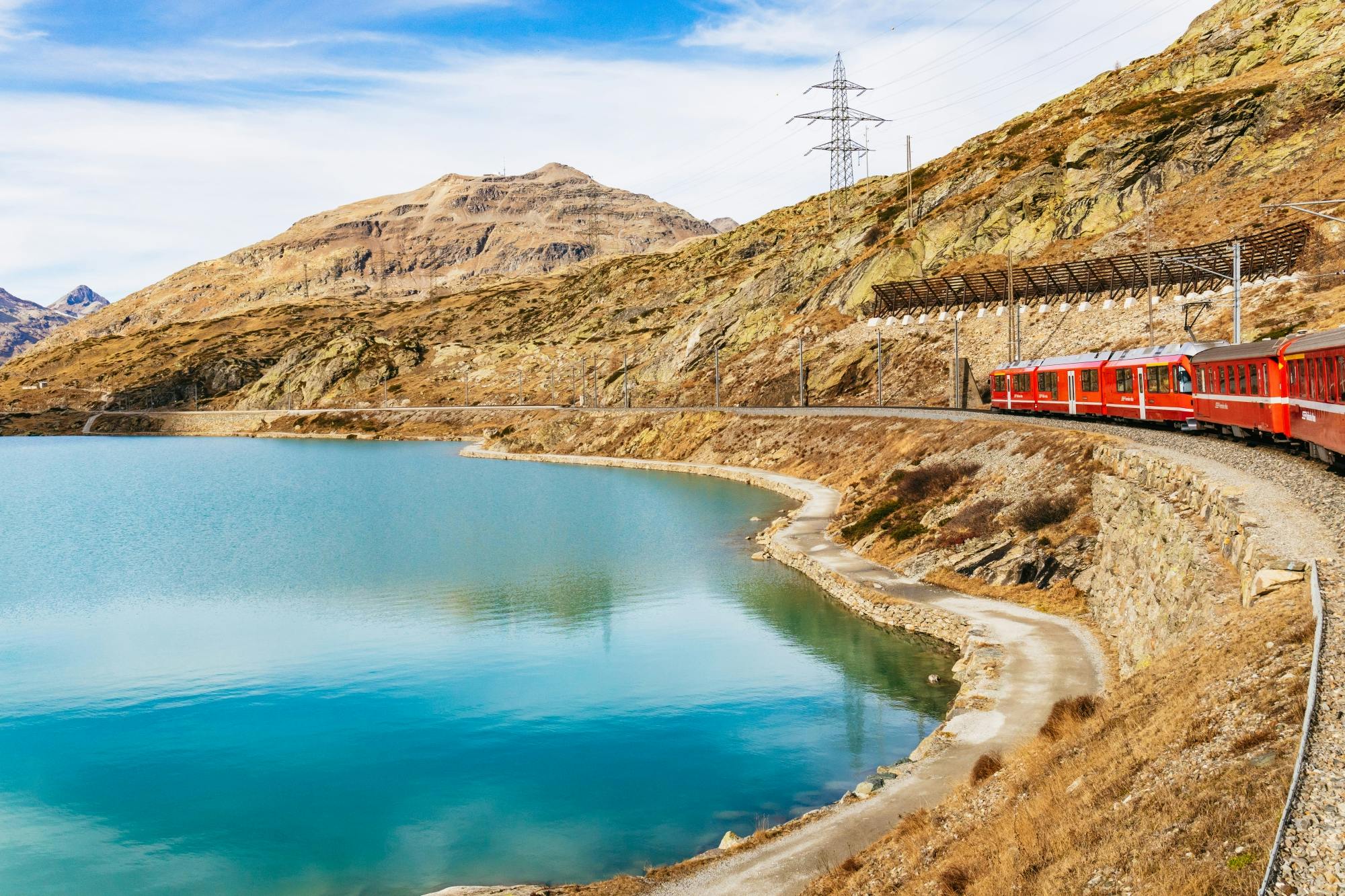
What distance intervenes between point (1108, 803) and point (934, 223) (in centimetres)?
12731

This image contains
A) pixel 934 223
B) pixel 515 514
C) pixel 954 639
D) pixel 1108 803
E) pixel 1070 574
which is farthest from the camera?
pixel 934 223

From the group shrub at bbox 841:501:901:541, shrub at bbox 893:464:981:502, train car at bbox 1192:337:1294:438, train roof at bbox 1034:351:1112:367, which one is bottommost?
shrub at bbox 841:501:901:541

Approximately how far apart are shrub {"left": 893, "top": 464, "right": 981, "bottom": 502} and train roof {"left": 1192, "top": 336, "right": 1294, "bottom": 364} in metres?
13.3

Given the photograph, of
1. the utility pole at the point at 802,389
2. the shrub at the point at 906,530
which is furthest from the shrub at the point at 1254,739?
the utility pole at the point at 802,389

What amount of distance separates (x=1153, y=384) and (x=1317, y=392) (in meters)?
22.9

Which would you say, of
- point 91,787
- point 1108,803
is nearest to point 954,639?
point 1108,803

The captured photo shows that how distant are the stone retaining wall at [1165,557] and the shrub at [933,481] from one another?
12261 mm

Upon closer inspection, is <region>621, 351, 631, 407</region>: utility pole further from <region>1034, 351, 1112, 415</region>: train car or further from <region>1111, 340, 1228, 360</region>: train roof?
<region>1111, 340, 1228, 360</region>: train roof

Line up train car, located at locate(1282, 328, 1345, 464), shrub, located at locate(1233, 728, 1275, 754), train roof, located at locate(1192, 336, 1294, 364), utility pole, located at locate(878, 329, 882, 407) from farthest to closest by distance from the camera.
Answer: utility pole, located at locate(878, 329, 882, 407) < train roof, located at locate(1192, 336, 1294, 364) < train car, located at locate(1282, 328, 1345, 464) < shrub, located at locate(1233, 728, 1275, 754)

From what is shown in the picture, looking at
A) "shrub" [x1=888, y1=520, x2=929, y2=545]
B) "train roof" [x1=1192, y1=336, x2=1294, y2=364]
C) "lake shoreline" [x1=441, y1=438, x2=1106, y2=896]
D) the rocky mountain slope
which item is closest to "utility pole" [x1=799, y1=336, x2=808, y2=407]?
the rocky mountain slope

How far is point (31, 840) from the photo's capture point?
24.5 metres

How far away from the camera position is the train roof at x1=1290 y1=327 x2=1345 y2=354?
29703 mm

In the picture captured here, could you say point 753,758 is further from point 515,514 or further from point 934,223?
point 934,223

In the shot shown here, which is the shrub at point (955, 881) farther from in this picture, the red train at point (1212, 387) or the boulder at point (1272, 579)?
the red train at point (1212, 387)
